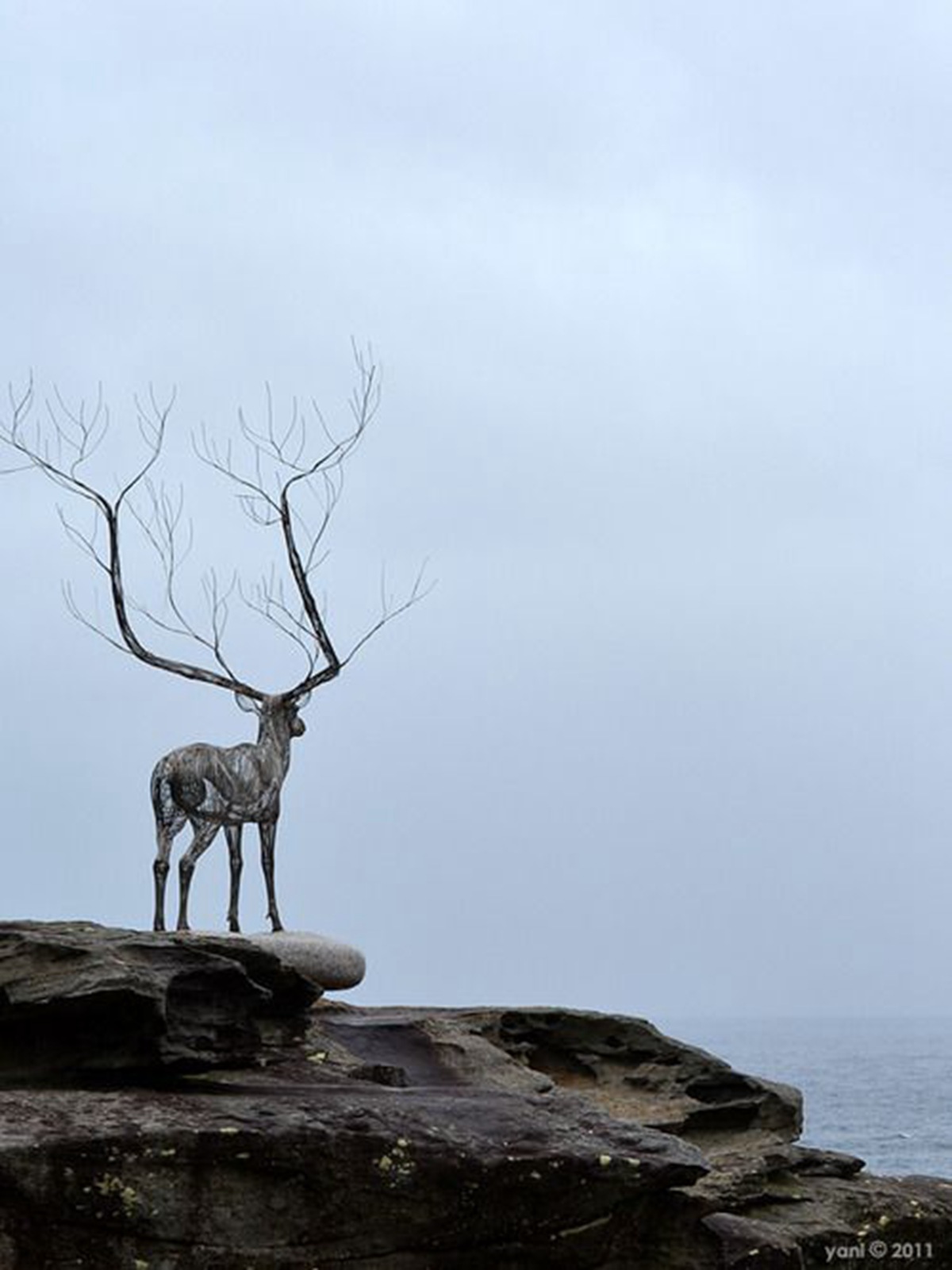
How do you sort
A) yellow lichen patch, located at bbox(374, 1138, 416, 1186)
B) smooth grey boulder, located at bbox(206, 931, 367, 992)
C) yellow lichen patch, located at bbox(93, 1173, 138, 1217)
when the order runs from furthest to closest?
smooth grey boulder, located at bbox(206, 931, 367, 992) → yellow lichen patch, located at bbox(374, 1138, 416, 1186) → yellow lichen patch, located at bbox(93, 1173, 138, 1217)

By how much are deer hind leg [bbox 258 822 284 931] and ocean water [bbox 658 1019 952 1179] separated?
397 cm

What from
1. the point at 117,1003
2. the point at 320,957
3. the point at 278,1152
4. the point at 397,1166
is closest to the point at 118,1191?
the point at 278,1152

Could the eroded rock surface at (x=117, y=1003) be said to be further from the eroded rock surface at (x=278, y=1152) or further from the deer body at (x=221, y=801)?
the deer body at (x=221, y=801)

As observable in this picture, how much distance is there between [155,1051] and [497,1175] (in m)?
1.93

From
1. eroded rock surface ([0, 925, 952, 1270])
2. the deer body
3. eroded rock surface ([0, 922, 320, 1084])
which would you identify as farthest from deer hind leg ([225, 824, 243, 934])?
eroded rock surface ([0, 922, 320, 1084])

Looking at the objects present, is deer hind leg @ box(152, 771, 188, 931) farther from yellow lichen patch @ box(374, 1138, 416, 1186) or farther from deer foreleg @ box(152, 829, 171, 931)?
yellow lichen patch @ box(374, 1138, 416, 1186)

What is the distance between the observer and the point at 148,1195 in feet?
33.0

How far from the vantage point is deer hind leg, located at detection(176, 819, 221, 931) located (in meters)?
14.5

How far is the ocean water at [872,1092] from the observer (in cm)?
4144

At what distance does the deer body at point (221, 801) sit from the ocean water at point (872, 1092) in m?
4.26

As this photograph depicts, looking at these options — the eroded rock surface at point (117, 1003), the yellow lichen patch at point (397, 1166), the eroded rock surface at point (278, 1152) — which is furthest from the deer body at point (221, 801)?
the yellow lichen patch at point (397, 1166)

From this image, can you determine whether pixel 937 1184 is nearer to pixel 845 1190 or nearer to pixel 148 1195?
pixel 845 1190

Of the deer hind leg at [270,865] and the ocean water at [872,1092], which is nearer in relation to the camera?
the deer hind leg at [270,865]

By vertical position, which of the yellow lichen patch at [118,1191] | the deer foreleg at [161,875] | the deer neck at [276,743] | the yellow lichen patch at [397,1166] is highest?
the deer neck at [276,743]
